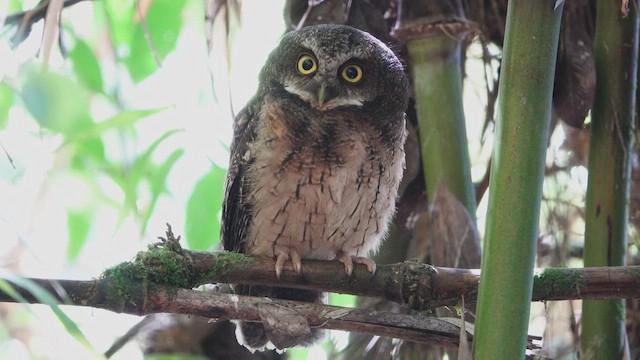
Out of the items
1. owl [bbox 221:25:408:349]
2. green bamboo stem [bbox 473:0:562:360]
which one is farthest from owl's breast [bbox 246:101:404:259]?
green bamboo stem [bbox 473:0:562:360]

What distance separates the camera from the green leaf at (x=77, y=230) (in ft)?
7.38

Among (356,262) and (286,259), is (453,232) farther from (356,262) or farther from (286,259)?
(286,259)

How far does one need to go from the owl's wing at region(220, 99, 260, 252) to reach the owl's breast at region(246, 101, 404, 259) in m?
0.03

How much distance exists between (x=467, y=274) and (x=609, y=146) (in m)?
0.54

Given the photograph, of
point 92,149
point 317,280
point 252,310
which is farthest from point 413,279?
point 92,149

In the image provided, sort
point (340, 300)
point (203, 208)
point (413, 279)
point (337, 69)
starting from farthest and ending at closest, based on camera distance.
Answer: point (340, 300), point (337, 69), point (203, 208), point (413, 279)

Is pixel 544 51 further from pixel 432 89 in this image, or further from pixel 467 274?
pixel 432 89

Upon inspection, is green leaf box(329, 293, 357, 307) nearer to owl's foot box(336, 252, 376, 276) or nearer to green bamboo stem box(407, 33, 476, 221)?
owl's foot box(336, 252, 376, 276)

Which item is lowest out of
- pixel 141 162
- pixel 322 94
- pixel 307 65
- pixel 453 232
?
pixel 453 232

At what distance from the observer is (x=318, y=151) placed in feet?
7.39

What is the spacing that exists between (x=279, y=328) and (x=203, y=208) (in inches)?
29.5

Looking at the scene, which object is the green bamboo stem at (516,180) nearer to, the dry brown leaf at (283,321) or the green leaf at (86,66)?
the dry brown leaf at (283,321)

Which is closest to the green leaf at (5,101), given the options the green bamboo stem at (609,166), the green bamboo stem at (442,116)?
the green bamboo stem at (442,116)

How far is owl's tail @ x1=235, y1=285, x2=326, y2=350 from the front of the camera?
1.53 m
